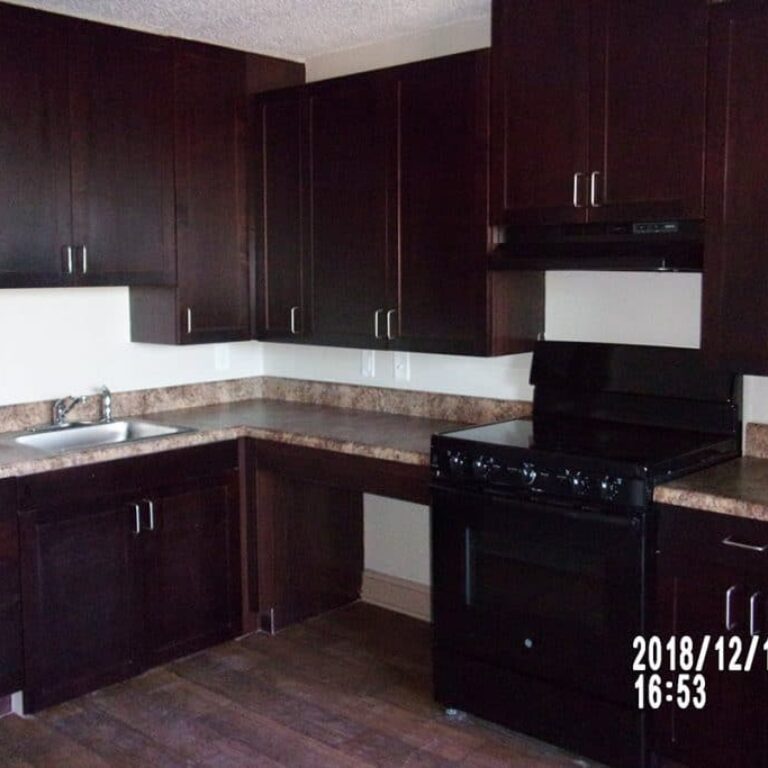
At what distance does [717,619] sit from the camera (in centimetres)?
265

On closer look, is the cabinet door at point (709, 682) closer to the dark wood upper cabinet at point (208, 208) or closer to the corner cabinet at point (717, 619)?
the corner cabinet at point (717, 619)

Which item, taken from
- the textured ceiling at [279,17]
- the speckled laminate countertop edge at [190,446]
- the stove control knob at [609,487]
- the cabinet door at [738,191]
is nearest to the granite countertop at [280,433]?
the speckled laminate countertop edge at [190,446]

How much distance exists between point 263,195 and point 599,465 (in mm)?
1999

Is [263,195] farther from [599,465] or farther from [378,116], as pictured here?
[599,465]

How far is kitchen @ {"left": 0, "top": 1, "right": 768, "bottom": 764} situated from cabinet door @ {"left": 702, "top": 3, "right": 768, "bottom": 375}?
1.17ft

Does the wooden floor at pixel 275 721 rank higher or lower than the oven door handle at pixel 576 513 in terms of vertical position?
lower

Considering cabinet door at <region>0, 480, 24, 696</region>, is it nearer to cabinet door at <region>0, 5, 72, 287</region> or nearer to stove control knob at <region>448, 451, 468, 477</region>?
cabinet door at <region>0, 5, 72, 287</region>

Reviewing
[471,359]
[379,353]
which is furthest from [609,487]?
[379,353]

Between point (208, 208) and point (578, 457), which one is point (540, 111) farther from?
point (208, 208)

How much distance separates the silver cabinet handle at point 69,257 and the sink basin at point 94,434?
2.04ft

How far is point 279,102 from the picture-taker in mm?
3990

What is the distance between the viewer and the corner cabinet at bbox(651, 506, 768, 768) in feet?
8.45

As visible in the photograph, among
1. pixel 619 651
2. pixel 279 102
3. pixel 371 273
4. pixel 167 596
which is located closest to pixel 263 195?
pixel 279 102

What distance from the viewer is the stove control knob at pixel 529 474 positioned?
9.45ft
